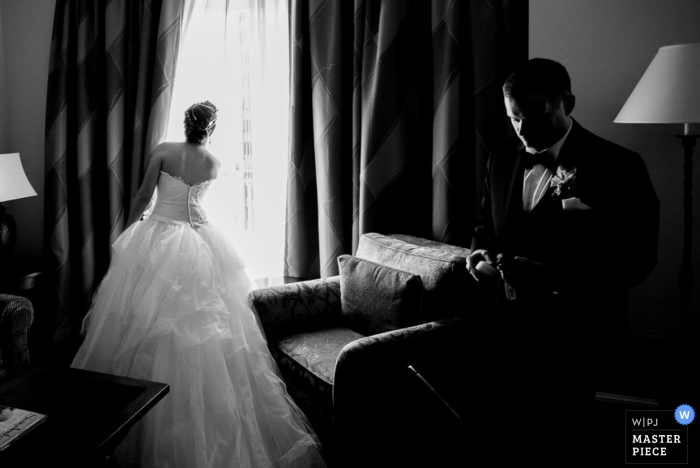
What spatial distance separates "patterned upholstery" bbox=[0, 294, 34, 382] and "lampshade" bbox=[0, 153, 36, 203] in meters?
0.71

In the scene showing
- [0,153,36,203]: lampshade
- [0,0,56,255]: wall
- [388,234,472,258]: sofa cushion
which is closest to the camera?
[388,234,472,258]: sofa cushion

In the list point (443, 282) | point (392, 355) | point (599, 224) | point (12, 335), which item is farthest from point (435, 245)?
point (12, 335)

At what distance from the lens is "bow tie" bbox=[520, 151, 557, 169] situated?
1.51 meters

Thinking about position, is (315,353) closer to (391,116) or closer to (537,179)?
(537,179)

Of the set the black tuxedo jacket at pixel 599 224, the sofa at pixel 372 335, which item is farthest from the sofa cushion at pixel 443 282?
the black tuxedo jacket at pixel 599 224

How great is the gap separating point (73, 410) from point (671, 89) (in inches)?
90.6

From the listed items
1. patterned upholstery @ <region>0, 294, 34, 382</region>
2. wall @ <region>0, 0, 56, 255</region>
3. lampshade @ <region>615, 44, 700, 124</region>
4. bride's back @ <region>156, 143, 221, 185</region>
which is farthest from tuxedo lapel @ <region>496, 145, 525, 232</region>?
wall @ <region>0, 0, 56, 255</region>

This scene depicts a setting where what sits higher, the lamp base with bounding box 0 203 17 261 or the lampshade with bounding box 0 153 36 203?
the lampshade with bounding box 0 153 36 203

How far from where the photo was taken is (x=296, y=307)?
2516 millimetres

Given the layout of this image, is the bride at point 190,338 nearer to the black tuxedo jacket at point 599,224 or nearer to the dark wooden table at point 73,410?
the dark wooden table at point 73,410

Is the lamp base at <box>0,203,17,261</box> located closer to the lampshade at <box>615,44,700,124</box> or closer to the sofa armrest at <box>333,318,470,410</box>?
the sofa armrest at <box>333,318,470,410</box>

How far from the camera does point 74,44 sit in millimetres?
3334

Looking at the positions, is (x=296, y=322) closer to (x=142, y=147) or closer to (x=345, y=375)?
(x=345, y=375)

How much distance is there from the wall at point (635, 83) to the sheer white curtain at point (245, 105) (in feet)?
4.95
